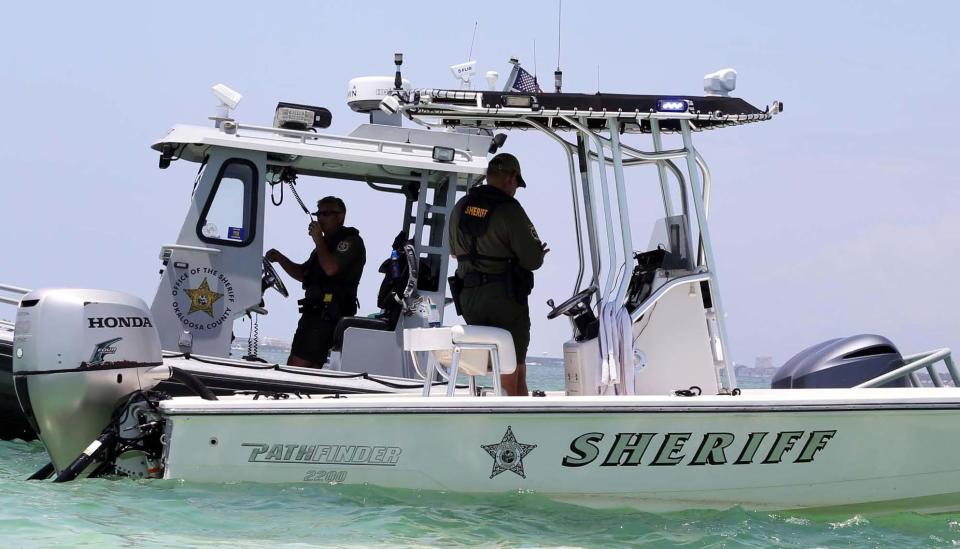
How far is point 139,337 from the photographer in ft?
20.8

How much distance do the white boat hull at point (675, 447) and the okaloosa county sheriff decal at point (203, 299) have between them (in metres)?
2.75

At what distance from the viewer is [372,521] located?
5363mm

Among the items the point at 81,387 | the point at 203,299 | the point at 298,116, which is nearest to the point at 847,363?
the point at 81,387

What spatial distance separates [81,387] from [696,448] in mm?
2945

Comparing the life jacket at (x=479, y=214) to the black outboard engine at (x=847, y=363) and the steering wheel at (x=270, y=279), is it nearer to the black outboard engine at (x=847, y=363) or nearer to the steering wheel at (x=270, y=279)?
the black outboard engine at (x=847, y=363)

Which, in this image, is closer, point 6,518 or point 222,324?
point 6,518

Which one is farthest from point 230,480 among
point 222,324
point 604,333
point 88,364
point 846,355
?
point 846,355

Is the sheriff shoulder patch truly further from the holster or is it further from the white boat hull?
the white boat hull

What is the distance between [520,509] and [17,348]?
2580 millimetres

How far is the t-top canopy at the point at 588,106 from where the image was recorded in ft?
19.5

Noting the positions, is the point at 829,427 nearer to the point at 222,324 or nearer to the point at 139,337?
the point at 139,337

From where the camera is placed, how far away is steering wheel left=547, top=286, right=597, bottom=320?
20.0 feet

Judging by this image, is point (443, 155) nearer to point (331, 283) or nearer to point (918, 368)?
point (331, 283)

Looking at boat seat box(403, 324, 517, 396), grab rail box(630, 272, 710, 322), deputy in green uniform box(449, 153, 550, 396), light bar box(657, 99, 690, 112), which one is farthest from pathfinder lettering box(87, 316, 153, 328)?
light bar box(657, 99, 690, 112)
